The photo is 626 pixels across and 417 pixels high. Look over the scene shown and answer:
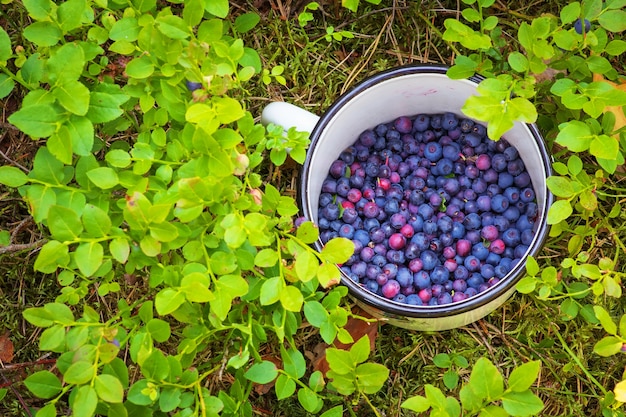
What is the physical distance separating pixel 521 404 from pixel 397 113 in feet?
2.70

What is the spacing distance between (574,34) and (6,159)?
141cm

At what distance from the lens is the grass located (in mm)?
1726

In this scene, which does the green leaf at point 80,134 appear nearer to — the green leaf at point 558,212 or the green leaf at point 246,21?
the green leaf at point 246,21

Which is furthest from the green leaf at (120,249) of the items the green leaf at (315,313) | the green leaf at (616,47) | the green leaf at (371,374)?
the green leaf at (616,47)

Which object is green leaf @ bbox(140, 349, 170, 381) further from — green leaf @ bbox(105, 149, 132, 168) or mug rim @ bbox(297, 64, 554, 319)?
mug rim @ bbox(297, 64, 554, 319)

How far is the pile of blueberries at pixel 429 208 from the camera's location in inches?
63.8

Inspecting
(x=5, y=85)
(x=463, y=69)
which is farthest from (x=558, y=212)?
(x=5, y=85)

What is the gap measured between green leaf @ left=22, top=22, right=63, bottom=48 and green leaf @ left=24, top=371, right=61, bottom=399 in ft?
1.85

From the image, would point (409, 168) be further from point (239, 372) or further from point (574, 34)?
point (239, 372)

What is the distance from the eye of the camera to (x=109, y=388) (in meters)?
1.06

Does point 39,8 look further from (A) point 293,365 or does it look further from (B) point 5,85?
(A) point 293,365

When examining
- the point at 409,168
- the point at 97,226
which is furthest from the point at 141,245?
the point at 409,168

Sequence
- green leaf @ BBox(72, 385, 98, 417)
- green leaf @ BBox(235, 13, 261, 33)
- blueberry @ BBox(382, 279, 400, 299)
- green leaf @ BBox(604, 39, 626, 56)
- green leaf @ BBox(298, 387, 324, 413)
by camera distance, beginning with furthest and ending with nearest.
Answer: blueberry @ BBox(382, 279, 400, 299) → green leaf @ BBox(235, 13, 261, 33) → green leaf @ BBox(604, 39, 626, 56) → green leaf @ BBox(298, 387, 324, 413) → green leaf @ BBox(72, 385, 98, 417)

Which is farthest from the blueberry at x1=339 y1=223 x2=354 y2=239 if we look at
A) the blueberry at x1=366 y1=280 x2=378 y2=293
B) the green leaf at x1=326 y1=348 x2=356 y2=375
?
the green leaf at x1=326 y1=348 x2=356 y2=375
